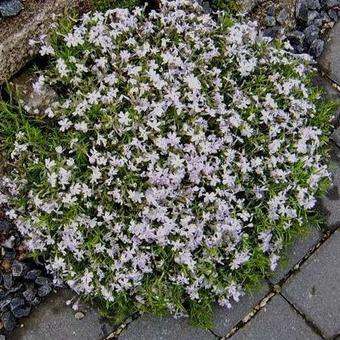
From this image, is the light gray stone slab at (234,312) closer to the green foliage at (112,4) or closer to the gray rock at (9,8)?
the green foliage at (112,4)

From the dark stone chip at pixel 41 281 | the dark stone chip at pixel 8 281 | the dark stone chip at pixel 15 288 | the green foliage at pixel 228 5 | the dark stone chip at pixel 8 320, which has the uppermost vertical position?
the green foliage at pixel 228 5

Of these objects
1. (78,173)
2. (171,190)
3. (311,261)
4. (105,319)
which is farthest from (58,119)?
(311,261)

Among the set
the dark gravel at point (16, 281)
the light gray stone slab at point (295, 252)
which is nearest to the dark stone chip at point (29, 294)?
the dark gravel at point (16, 281)

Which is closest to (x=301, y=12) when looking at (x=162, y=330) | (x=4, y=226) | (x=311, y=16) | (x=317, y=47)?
(x=311, y=16)

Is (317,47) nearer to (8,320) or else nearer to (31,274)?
(31,274)

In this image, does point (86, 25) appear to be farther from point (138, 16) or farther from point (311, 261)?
point (311, 261)

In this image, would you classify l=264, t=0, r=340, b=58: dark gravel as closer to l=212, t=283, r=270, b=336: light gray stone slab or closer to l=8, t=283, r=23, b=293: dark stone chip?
l=212, t=283, r=270, b=336: light gray stone slab
